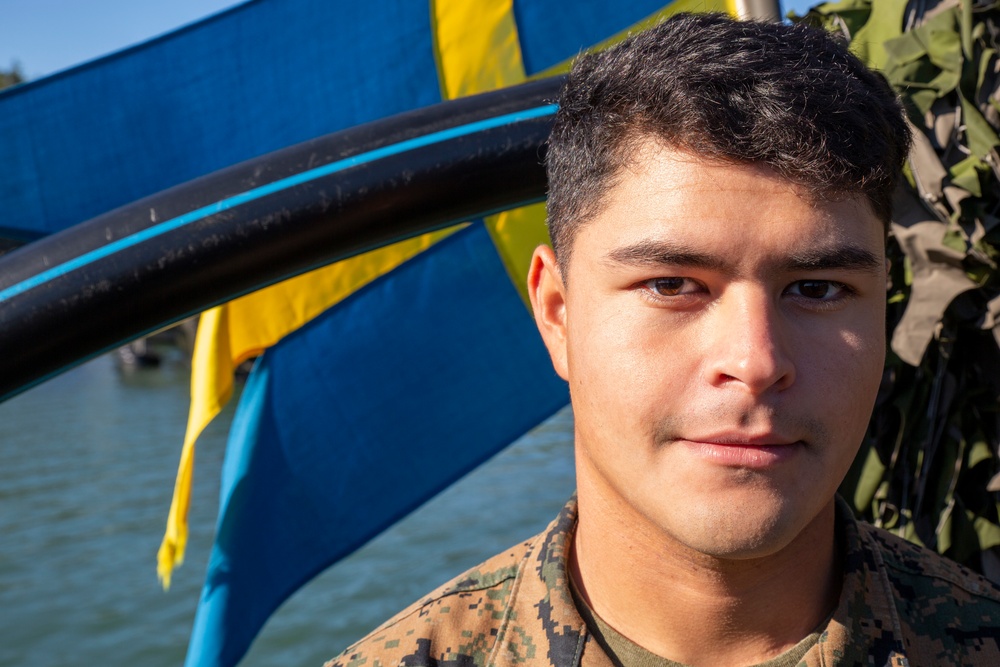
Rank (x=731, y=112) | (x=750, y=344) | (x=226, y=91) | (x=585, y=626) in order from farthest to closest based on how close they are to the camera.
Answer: (x=226, y=91), (x=585, y=626), (x=731, y=112), (x=750, y=344)

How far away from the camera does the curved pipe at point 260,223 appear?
120cm

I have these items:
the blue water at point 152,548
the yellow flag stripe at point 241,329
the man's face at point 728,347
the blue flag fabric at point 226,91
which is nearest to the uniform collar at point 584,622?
the man's face at point 728,347

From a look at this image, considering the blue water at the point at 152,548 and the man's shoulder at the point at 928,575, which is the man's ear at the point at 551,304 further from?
the blue water at the point at 152,548

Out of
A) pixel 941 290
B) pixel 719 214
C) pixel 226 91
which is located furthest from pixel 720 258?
pixel 226 91

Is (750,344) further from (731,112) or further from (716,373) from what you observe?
(731,112)

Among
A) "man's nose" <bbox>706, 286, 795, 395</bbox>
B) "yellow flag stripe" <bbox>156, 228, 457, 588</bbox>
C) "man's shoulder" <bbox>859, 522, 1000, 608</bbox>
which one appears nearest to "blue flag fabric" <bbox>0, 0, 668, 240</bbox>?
"yellow flag stripe" <bbox>156, 228, 457, 588</bbox>

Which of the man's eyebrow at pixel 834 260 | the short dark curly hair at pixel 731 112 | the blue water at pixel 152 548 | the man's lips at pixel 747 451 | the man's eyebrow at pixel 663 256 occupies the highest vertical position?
the short dark curly hair at pixel 731 112

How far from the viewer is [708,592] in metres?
1.42

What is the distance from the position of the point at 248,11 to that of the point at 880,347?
2.10 m

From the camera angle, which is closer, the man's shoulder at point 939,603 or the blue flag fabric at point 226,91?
the man's shoulder at point 939,603

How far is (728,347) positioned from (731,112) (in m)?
0.32

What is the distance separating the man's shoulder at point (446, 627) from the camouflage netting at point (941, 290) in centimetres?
88

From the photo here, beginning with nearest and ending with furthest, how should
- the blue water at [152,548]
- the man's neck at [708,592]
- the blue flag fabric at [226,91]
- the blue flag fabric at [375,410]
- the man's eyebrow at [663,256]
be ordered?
the man's eyebrow at [663,256]
the man's neck at [708,592]
the blue flag fabric at [226,91]
the blue flag fabric at [375,410]
the blue water at [152,548]

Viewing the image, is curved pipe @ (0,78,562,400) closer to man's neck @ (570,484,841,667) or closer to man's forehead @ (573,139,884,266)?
man's forehead @ (573,139,884,266)
